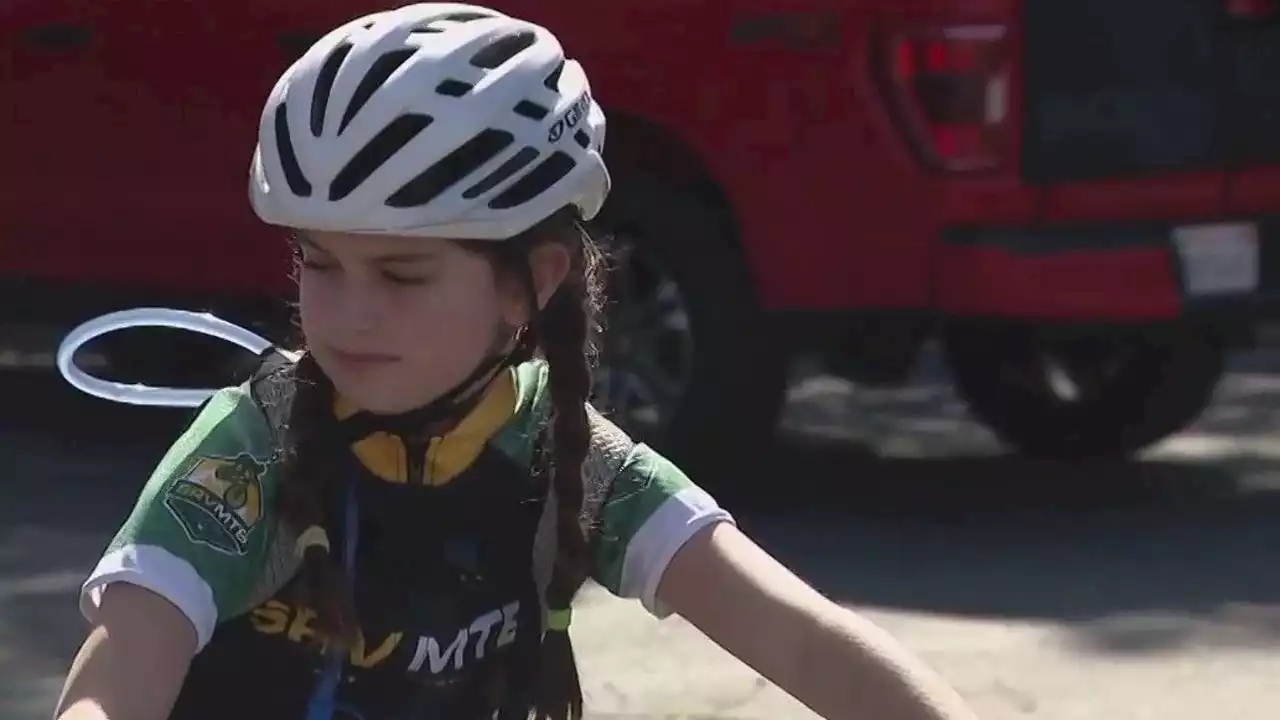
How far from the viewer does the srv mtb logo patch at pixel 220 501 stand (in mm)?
2207

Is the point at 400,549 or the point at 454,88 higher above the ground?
the point at 454,88

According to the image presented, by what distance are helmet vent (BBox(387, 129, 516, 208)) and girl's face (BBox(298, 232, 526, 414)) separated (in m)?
0.04

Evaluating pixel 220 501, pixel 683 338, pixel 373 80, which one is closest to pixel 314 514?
pixel 220 501

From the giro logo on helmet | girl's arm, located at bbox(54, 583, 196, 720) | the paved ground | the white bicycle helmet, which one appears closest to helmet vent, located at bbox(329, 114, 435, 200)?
the white bicycle helmet

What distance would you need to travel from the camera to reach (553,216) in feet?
7.94

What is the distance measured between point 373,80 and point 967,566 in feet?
12.8

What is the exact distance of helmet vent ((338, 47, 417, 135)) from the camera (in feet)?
7.50

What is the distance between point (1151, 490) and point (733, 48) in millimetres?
1947

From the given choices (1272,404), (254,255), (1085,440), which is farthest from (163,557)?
(1272,404)

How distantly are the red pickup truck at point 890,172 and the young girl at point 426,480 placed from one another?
126 inches

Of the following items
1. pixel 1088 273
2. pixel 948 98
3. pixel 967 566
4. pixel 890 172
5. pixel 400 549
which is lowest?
pixel 967 566

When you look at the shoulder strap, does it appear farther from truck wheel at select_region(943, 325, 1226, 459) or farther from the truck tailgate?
truck wheel at select_region(943, 325, 1226, 459)

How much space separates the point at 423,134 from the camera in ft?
7.47

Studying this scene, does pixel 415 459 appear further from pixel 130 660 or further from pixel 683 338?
pixel 683 338
